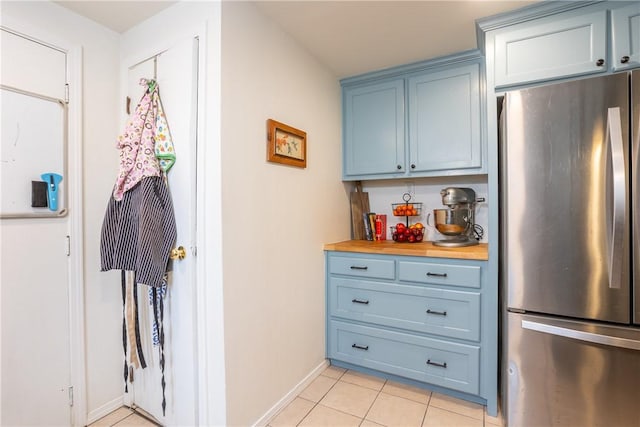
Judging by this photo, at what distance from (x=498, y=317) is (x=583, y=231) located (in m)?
0.72

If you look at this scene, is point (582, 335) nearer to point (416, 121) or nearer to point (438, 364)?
point (438, 364)

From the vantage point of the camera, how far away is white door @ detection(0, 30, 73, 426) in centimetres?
141

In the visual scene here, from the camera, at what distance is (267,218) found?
171 cm

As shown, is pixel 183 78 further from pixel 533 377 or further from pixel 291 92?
pixel 533 377

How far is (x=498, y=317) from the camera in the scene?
183 cm

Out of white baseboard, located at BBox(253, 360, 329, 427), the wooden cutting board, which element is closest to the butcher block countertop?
the wooden cutting board

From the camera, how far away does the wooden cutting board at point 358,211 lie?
8.77ft

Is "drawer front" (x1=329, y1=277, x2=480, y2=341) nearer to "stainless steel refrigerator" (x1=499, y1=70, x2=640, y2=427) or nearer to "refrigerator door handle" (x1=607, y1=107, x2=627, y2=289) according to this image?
"stainless steel refrigerator" (x1=499, y1=70, x2=640, y2=427)

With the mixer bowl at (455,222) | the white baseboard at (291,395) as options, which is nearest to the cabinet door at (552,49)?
the mixer bowl at (455,222)

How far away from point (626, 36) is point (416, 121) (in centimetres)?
113

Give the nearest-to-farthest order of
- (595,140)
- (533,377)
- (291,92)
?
1. (595,140)
2. (533,377)
3. (291,92)

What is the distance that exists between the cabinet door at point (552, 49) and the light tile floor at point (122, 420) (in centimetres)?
277

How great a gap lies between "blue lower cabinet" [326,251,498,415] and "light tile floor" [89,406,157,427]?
1.23 m

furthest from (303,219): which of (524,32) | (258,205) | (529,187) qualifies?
(524,32)
